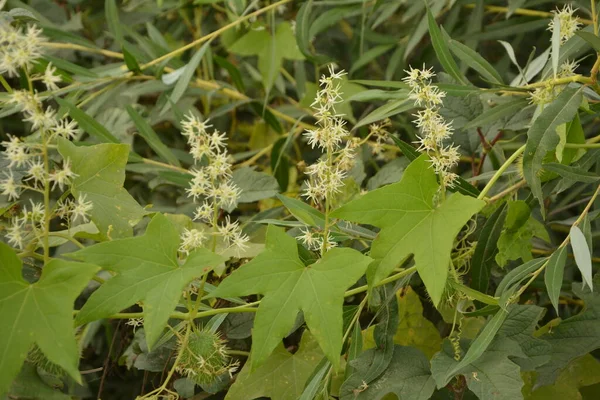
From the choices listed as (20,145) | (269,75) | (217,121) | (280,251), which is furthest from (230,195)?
(217,121)

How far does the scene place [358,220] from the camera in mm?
583

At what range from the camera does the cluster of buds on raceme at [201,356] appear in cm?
63

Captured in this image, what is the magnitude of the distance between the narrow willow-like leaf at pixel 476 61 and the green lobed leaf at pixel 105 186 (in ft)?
1.16

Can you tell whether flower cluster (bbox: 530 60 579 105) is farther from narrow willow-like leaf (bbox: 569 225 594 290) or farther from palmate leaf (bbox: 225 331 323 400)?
palmate leaf (bbox: 225 331 323 400)

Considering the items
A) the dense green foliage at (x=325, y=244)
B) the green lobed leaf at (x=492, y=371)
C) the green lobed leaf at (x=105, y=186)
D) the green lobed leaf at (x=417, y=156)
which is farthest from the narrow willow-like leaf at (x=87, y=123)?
the green lobed leaf at (x=492, y=371)

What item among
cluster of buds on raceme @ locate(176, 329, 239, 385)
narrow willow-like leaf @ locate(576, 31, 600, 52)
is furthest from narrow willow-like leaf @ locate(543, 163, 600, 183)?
cluster of buds on raceme @ locate(176, 329, 239, 385)

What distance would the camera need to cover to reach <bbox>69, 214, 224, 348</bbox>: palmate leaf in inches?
21.4

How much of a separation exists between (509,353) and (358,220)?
7.3 inches

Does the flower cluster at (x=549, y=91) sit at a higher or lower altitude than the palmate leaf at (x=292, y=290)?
higher

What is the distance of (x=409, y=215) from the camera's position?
587 mm

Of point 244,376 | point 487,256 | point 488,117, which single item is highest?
point 488,117

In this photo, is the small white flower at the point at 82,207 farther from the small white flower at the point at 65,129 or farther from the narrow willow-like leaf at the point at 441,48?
the narrow willow-like leaf at the point at 441,48

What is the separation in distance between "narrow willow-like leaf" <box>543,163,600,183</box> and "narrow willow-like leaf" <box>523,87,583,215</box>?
0.02 metres

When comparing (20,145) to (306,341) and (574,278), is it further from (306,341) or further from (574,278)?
(574,278)
